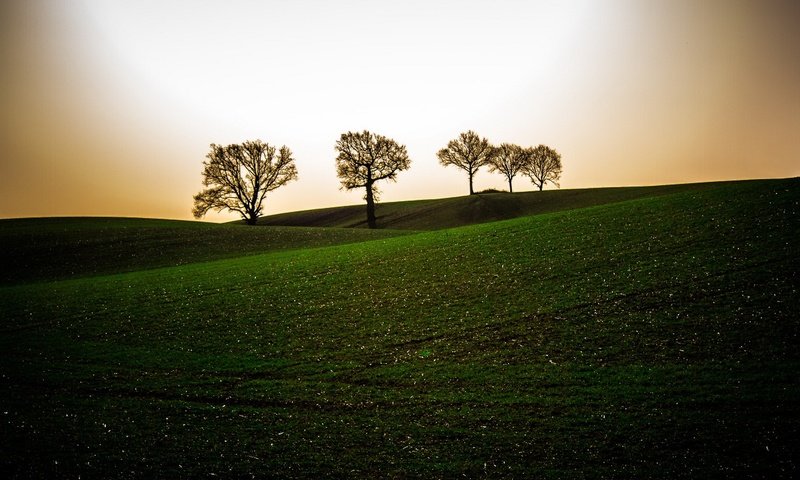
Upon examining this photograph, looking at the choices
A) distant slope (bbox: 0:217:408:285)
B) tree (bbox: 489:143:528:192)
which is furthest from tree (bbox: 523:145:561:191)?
distant slope (bbox: 0:217:408:285)

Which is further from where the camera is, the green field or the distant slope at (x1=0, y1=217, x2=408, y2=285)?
the distant slope at (x1=0, y1=217, x2=408, y2=285)

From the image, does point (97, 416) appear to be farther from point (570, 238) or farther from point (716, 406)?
point (570, 238)

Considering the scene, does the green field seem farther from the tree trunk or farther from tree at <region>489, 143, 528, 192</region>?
tree at <region>489, 143, 528, 192</region>

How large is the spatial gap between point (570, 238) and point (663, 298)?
35.7ft

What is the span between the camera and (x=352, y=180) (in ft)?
282

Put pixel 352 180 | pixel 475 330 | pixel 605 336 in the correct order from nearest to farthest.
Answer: pixel 605 336, pixel 475 330, pixel 352 180

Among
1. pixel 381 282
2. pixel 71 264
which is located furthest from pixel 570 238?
pixel 71 264

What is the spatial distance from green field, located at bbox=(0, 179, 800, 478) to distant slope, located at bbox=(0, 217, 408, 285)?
11570 mm

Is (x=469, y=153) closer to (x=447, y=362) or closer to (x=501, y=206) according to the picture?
(x=501, y=206)

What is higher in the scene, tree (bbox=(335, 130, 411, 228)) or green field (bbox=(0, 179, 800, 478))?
tree (bbox=(335, 130, 411, 228))

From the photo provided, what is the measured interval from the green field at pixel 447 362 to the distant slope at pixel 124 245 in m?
11.6

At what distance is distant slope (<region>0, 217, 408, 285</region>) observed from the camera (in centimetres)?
4319

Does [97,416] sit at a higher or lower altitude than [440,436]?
higher

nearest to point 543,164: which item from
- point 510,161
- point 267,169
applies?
point 510,161
